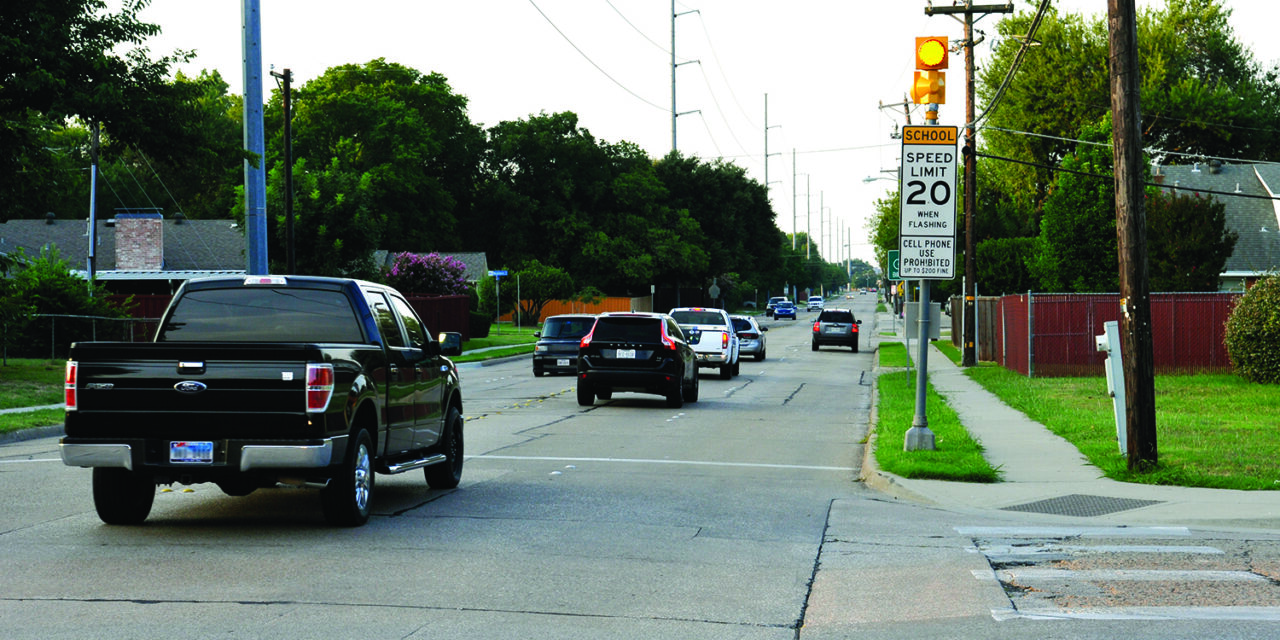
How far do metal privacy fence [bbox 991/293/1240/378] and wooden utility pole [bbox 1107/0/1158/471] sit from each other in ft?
50.8

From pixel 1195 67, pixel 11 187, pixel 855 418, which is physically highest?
pixel 1195 67

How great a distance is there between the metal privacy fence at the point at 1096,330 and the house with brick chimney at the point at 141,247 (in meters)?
32.3

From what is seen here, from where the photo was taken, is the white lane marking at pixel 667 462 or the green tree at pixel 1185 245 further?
the green tree at pixel 1185 245

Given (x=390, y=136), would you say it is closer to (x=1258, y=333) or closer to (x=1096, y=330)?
(x=1096, y=330)

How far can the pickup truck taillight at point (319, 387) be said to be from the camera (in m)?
8.88

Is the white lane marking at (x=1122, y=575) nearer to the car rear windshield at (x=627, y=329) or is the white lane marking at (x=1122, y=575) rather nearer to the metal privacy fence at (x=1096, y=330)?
the car rear windshield at (x=627, y=329)

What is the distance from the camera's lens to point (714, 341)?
3131 cm

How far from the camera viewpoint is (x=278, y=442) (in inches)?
348

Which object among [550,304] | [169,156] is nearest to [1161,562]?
[169,156]

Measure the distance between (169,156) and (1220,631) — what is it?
23.8 m

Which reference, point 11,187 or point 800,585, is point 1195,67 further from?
point 800,585

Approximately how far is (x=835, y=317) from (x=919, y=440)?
33.2 m

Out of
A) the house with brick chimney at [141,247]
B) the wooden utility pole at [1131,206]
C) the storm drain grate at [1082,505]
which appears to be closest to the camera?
the storm drain grate at [1082,505]

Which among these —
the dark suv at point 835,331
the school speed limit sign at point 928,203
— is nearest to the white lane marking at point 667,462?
the school speed limit sign at point 928,203
